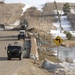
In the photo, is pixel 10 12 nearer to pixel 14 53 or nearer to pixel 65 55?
pixel 65 55

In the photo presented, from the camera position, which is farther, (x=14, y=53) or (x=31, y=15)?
(x=31, y=15)

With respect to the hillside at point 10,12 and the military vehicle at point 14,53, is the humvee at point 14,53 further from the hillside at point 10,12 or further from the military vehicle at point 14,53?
the hillside at point 10,12

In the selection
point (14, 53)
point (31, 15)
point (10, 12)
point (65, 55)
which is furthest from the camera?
point (10, 12)

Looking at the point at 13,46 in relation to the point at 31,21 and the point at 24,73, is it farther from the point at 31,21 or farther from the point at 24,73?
the point at 31,21

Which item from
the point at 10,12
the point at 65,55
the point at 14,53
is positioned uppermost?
the point at 10,12

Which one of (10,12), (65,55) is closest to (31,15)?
(10,12)

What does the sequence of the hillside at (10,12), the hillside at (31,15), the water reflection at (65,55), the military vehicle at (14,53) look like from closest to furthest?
the military vehicle at (14,53) → the water reflection at (65,55) → the hillside at (31,15) → the hillside at (10,12)

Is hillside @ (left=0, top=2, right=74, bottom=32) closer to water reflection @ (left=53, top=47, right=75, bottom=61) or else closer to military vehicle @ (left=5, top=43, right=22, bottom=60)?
water reflection @ (left=53, top=47, right=75, bottom=61)

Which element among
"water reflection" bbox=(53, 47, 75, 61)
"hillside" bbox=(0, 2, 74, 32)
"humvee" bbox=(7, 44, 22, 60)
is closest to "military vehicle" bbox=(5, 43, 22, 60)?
"humvee" bbox=(7, 44, 22, 60)

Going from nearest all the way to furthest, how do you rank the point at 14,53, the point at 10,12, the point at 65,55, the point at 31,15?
the point at 14,53 → the point at 65,55 → the point at 31,15 → the point at 10,12

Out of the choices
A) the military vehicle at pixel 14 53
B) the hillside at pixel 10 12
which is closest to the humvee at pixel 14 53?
the military vehicle at pixel 14 53

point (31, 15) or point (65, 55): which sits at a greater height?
point (31, 15)

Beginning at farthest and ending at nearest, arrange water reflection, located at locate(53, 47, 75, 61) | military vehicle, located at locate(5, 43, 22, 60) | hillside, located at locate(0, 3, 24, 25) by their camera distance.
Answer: hillside, located at locate(0, 3, 24, 25), water reflection, located at locate(53, 47, 75, 61), military vehicle, located at locate(5, 43, 22, 60)

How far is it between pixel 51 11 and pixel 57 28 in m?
37.1
